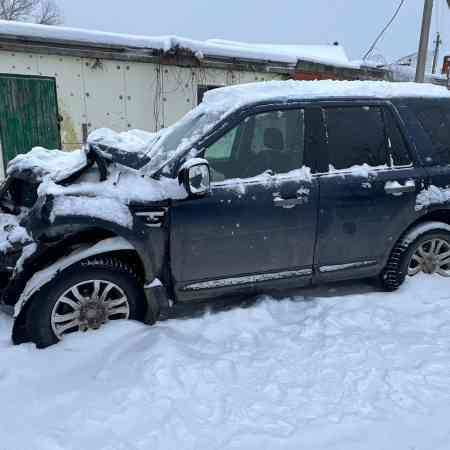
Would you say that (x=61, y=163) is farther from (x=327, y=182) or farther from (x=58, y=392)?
(x=327, y=182)

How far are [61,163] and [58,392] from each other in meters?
2.04

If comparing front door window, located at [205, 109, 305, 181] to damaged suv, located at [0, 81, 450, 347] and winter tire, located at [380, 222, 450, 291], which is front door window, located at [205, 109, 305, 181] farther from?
winter tire, located at [380, 222, 450, 291]

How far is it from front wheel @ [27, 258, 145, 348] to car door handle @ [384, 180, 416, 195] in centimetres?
227

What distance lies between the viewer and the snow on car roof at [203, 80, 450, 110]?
339 cm

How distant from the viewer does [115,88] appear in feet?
29.1

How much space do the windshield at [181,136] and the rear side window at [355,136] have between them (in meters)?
0.96

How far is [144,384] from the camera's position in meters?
2.63

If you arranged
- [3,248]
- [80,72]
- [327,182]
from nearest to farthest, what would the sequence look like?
[3,248] → [327,182] → [80,72]

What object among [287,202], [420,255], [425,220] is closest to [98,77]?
[287,202]

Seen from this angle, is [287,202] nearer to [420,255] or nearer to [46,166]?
[420,255]

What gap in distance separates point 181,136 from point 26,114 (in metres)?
6.02

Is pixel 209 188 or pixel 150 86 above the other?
pixel 150 86

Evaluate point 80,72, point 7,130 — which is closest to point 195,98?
point 80,72

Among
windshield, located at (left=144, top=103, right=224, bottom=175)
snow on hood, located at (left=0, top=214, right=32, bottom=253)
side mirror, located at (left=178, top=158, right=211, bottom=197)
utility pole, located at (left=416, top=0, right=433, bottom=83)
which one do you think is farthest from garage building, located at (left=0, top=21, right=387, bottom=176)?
side mirror, located at (left=178, top=158, right=211, bottom=197)
